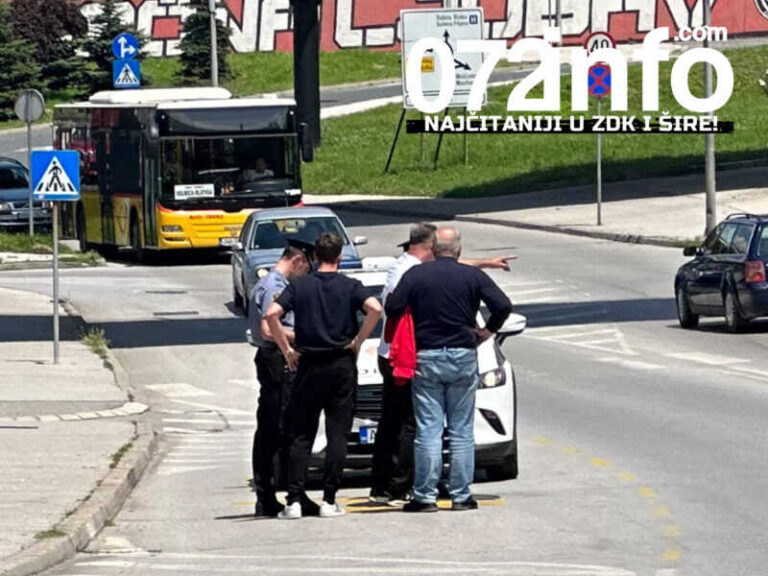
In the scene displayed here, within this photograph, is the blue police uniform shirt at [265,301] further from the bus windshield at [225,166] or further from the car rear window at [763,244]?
the bus windshield at [225,166]

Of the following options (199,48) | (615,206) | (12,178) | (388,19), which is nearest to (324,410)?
(615,206)

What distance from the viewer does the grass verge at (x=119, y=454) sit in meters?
16.1

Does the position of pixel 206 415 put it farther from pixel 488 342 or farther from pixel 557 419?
pixel 488 342

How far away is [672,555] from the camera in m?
11.9

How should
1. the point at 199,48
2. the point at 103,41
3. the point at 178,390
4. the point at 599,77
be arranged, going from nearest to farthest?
the point at 178,390 → the point at 599,77 → the point at 199,48 → the point at 103,41

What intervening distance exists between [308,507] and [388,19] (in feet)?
247

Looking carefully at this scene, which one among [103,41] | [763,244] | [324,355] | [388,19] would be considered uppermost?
[388,19]

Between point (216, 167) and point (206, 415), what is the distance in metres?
18.3

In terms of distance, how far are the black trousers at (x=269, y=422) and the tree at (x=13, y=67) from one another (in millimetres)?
67205

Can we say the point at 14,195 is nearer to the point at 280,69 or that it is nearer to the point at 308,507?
the point at 308,507

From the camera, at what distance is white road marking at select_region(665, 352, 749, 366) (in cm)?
2356

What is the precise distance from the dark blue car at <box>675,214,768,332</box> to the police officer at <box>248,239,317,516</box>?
1327cm

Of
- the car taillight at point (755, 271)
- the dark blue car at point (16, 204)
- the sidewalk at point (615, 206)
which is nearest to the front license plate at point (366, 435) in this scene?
the car taillight at point (755, 271)

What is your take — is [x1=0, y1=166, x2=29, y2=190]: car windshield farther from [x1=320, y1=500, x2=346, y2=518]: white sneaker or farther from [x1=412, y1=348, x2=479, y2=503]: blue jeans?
[x1=412, y1=348, x2=479, y2=503]: blue jeans
